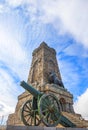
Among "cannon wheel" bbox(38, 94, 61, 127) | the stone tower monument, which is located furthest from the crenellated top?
"cannon wheel" bbox(38, 94, 61, 127)

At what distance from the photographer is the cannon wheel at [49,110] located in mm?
8305

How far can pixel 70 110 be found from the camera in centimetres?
1777

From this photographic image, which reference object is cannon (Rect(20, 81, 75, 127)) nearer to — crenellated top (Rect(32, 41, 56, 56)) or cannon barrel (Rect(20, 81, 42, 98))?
cannon barrel (Rect(20, 81, 42, 98))

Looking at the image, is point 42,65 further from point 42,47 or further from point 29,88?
point 29,88

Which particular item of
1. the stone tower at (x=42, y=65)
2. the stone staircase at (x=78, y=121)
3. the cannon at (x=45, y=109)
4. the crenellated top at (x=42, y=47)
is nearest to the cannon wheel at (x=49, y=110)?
the cannon at (x=45, y=109)

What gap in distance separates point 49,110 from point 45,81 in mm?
10209

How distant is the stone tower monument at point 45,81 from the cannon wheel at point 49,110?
5947mm

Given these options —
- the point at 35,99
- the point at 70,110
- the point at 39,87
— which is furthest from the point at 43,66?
the point at 35,99

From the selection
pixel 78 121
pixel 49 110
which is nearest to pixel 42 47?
pixel 78 121

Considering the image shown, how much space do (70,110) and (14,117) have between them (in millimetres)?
6000

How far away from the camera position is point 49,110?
8.71 meters

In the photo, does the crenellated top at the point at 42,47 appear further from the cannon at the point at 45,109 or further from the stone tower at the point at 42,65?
the cannon at the point at 45,109

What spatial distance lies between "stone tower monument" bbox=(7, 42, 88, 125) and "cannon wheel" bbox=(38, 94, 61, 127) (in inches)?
234

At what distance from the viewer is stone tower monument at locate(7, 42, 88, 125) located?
671 inches
